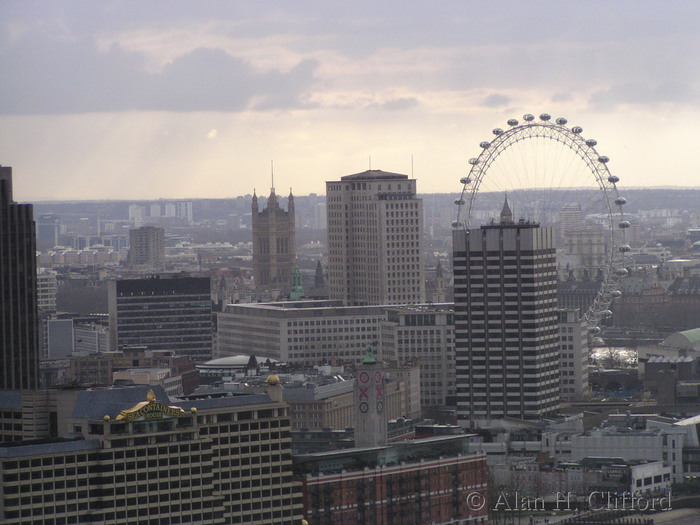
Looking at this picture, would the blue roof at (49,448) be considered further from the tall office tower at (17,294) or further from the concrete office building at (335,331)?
the concrete office building at (335,331)

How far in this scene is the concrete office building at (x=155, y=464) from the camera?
3602 inches

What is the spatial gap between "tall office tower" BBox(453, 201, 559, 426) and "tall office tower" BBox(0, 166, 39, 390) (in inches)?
1148

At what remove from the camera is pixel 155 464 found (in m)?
94.8

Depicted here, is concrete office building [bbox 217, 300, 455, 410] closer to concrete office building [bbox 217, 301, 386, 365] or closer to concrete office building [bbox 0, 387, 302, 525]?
concrete office building [bbox 217, 301, 386, 365]

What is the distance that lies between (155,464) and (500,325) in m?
58.1

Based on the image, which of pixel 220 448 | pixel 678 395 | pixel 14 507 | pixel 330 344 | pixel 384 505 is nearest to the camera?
pixel 14 507

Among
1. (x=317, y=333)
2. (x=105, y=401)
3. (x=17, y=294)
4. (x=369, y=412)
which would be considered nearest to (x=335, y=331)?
(x=317, y=333)

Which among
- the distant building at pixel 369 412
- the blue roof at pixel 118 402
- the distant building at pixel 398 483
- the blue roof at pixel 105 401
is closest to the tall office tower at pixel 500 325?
the distant building at pixel 369 412

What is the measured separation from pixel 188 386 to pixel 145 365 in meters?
11.8

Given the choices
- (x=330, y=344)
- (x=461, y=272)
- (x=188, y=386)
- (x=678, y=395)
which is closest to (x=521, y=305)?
(x=461, y=272)

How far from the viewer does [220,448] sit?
101688 mm

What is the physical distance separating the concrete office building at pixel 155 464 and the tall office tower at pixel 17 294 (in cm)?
2971

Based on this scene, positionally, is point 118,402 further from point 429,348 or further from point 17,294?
point 429,348

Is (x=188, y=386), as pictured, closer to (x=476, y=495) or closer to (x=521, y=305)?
(x=521, y=305)
